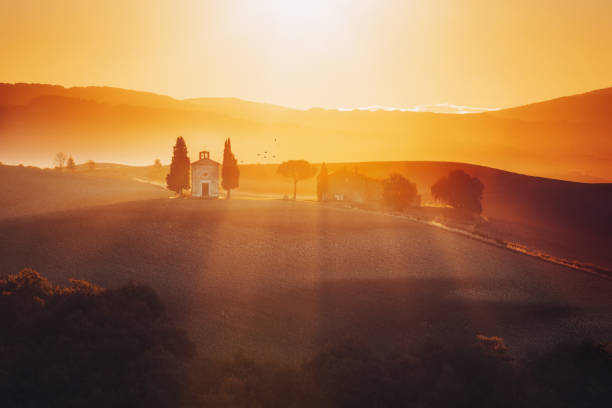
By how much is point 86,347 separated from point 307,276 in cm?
2039

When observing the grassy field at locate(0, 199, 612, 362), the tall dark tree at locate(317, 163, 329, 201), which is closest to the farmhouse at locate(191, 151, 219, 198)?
the grassy field at locate(0, 199, 612, 362)

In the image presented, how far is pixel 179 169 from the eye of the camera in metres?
71.8

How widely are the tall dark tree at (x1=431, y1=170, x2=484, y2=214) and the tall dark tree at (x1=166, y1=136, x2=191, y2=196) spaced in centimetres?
5546

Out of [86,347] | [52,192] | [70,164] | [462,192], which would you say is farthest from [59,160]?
[86,347]

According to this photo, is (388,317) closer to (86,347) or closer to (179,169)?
(86,347)

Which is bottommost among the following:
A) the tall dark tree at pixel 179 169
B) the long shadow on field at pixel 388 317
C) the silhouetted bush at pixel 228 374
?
the long shadow on field at pixel 388 317

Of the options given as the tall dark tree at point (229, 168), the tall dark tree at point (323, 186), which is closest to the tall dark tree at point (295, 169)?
the tall dark tree at point (323, 186)

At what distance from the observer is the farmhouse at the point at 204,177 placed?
231 ft

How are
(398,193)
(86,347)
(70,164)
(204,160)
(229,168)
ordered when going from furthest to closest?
(70,164)
(398,193)
(229,168)
(204,160)
(86,347)

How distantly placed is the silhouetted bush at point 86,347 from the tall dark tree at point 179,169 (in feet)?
142

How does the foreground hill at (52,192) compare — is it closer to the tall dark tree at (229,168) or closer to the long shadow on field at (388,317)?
the tall dark tree at (229,168)

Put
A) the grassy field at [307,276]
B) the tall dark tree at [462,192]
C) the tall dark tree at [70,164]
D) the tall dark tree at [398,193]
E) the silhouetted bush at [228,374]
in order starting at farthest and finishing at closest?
the tall dark tree at [70,164], the tall dark tree at [462,192], the tall dark tree at [398,193], the grassy field at [307,276], the silhouetted bush at [228,374]

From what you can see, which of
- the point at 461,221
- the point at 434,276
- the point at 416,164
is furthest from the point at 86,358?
the point at 416,164

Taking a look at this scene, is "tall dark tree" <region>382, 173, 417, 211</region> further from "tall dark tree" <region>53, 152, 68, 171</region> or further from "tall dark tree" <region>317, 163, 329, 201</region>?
"tall dark tree" <region>53, 152, 68, 171</region>
